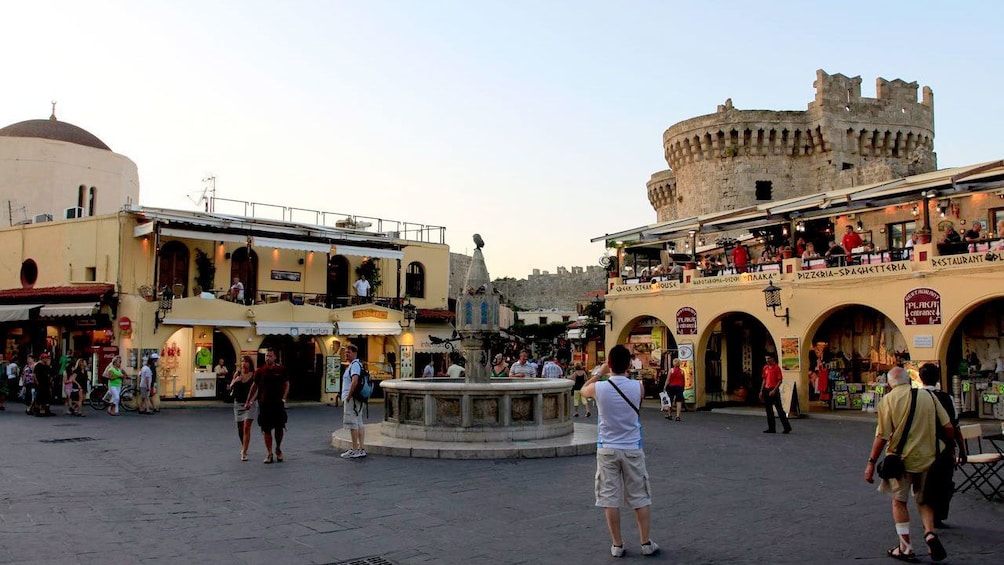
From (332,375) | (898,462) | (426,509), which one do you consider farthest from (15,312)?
(898,462)

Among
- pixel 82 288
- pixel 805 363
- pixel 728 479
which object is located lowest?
pixel 728 479

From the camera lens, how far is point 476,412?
13977 mm

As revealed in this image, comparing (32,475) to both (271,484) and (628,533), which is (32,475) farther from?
(628,533)

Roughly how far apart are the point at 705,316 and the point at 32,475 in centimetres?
1869

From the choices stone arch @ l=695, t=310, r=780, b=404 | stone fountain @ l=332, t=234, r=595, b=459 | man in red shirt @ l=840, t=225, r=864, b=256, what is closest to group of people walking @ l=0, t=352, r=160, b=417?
stone fountain @ l=332, t=234, r=595, b=459

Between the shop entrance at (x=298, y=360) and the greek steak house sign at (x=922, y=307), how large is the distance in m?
19.9

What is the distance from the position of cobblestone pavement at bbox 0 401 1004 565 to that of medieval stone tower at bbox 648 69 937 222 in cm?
2604

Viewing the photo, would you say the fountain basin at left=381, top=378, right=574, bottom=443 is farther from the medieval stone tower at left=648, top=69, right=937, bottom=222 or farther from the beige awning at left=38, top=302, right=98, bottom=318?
the medieval stone tower at left=648, top=69, right=937, bottom=222

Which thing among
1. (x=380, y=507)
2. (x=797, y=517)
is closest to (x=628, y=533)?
(x=797, y=517)

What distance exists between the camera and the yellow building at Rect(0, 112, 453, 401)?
84.1 ft

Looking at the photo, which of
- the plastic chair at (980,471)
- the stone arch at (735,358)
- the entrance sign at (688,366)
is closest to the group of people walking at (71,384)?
the entrance sign at (688,366)

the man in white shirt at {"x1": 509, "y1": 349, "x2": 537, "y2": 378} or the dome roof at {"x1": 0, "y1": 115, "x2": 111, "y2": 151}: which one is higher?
the dome roof at {"x1": 0, "y1": 115, "x2": 111, "y2": 151}

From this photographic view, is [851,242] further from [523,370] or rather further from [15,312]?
[15,312]

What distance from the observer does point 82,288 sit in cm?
2569
